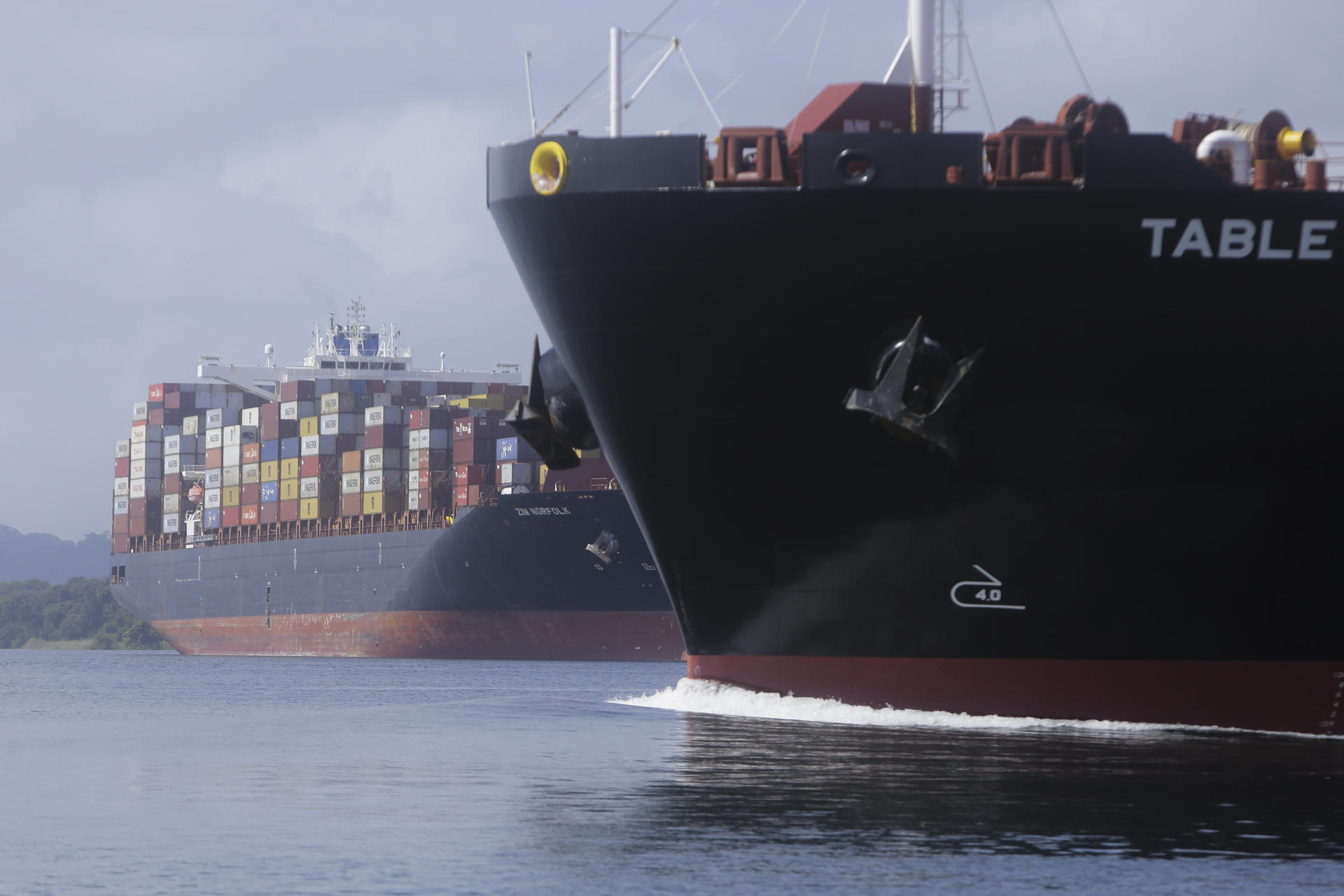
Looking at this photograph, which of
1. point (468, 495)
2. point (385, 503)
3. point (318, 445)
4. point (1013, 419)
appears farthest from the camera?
→ point (318, 445)

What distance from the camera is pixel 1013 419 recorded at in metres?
19.6

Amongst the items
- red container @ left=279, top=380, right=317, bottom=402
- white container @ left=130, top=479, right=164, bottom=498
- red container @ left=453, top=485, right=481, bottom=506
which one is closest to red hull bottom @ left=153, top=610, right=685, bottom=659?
red container @ left=453, top=485, right=481, bottom=506

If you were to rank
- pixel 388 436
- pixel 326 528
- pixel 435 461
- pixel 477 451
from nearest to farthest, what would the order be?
pixel 477 451 < pixel 435 461 < pixel 388 436 < pixel 326 528

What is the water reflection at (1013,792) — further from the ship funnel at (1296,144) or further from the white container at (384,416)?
the white container at (384,416)

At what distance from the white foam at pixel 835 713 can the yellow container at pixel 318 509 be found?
58.4m

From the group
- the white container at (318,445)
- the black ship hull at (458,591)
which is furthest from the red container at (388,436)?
the black ship hull at (458,591)

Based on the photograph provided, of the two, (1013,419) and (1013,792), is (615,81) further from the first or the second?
(1013,792)

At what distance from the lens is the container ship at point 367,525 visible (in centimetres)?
6369

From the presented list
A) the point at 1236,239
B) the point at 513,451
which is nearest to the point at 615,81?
the point at 1236,239

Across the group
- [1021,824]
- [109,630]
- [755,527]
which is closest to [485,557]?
[755,527]

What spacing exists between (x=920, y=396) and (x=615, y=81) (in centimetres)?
654

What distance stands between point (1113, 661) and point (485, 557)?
158ft

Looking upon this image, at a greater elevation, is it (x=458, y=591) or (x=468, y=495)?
(x=468, y=495)

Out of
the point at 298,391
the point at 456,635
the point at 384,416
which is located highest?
the point at 298,391
